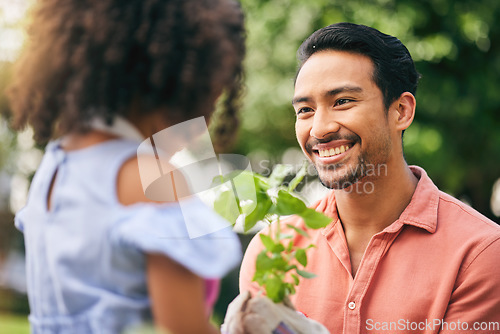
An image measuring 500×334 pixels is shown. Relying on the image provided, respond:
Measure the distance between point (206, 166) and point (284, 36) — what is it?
522 cm

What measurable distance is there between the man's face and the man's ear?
86mm

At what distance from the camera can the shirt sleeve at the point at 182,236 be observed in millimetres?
836

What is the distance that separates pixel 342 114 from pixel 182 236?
1.03 metres

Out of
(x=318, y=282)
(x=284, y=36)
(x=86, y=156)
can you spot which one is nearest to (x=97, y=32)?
(x=86, y=156)

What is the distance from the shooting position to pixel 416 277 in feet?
5.43

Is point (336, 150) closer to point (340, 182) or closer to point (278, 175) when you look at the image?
point (340, 182)

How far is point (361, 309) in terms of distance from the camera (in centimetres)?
166

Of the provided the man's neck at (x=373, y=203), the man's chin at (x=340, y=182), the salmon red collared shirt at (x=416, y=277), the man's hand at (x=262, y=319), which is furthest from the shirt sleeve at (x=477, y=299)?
the man's hand at (x=262, y=319)

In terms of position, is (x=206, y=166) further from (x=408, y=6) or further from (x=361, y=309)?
(x=408, y=6)

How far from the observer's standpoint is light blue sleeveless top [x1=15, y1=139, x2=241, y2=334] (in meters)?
0.85

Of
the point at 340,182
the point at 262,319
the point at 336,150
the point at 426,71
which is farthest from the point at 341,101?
the point at 426,71

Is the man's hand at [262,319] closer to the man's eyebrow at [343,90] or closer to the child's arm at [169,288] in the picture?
the child's arm at [169,288]

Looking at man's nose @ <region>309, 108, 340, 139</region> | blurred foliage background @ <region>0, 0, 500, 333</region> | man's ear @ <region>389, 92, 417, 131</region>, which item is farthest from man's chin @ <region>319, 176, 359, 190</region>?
blurred foliage background @ <region>0, 0, 500, 333</region>

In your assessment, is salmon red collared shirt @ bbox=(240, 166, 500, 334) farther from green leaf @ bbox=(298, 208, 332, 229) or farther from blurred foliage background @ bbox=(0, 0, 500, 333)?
blurred foliage background @ bbox=(0, 0, 500, 333)
